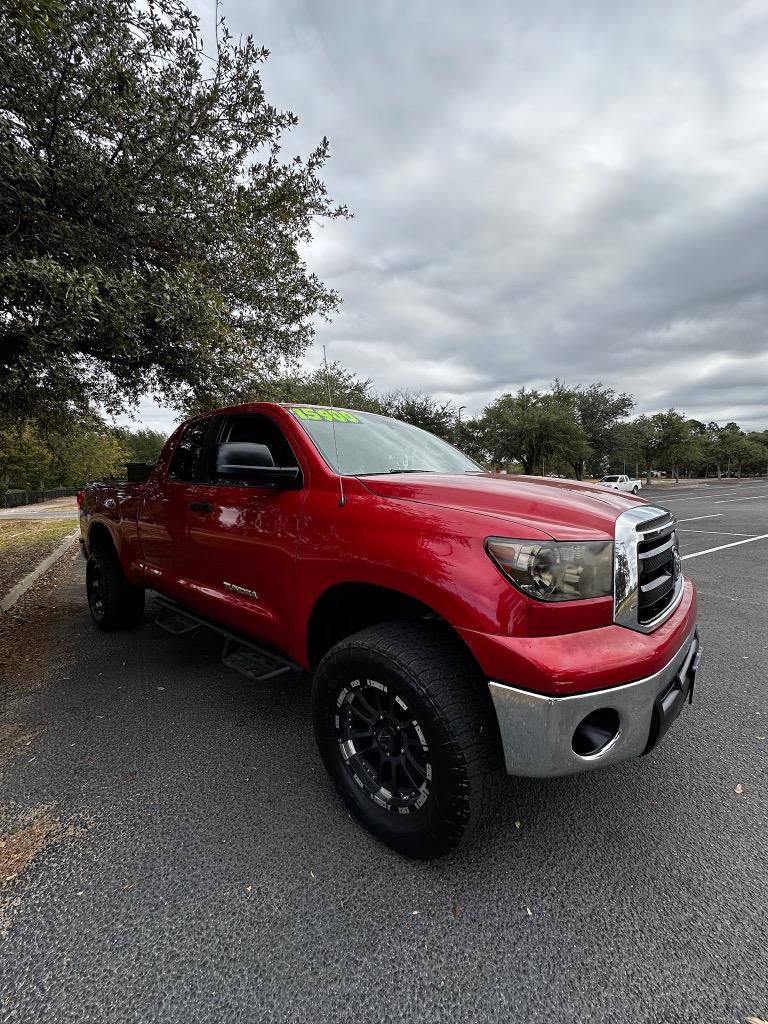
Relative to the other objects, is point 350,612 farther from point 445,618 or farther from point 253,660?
point 253,660

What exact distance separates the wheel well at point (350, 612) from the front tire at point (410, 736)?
0.56 feet

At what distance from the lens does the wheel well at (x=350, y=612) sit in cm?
206

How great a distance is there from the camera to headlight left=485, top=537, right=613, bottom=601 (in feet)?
5.21

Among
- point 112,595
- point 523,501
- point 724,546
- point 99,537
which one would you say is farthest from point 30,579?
point 724,546

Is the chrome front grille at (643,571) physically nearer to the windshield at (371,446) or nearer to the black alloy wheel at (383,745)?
the black alloy wheel at (383,745)

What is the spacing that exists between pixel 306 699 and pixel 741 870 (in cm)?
229

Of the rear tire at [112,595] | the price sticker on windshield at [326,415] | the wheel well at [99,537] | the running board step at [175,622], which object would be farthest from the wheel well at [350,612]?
the wheel well at [99,537]

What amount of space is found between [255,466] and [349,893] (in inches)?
69.0

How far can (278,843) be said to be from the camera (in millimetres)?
1886

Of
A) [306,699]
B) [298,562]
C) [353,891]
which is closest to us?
[353,891]

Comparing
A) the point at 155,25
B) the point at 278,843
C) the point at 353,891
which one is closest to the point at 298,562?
the point at 278,843

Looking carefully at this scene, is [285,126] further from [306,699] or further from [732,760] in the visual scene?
[732,760]

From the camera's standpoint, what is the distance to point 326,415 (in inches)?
113

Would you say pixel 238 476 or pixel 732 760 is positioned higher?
pixel 238 476
